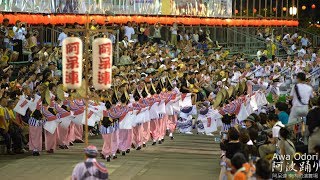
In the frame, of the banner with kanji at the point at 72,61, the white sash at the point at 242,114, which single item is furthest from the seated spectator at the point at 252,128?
the white sash at the point at 242,114

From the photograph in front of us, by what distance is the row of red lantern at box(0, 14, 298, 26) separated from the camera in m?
29.6

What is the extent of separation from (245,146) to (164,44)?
2407 cm

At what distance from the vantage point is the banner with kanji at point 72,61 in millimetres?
17688

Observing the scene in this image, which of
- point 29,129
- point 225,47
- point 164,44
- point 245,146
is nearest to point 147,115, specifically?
point 29,129

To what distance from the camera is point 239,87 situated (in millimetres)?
24859

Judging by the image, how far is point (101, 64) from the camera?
18.0 metres

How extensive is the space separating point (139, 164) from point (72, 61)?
10.6ft

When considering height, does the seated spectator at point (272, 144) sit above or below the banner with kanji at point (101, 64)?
below

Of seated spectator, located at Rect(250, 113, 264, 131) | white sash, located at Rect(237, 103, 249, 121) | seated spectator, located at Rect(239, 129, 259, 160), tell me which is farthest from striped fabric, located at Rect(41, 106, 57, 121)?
seated spectator, located at Rect(239, 129, 259, 160)

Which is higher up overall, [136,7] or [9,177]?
[136,7]

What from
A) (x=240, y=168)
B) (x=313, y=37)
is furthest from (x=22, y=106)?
(x=313, y=37)

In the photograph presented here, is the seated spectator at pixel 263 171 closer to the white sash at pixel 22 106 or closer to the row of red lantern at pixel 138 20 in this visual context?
the row of red lantern at pixel 138 20

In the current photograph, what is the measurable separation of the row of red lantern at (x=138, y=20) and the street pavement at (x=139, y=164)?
359 centimetres

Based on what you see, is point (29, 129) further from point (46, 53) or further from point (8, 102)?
point (46, 53)
